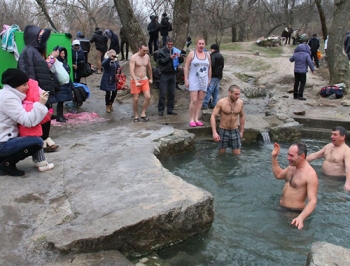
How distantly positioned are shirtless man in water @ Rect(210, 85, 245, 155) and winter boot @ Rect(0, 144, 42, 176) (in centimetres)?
315

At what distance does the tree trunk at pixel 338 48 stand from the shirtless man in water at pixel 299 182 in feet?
25.8

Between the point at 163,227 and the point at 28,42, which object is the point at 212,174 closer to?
the point at 163,227

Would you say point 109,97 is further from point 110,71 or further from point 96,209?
point 96,209

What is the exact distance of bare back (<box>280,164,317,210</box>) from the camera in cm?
436

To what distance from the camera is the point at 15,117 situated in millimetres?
4039

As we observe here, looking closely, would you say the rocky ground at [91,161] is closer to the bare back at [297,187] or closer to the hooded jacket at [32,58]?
the hooded jacket at [32,58]

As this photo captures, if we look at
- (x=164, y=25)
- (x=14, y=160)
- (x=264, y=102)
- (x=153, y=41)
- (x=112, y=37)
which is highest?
(x=164, y=25)

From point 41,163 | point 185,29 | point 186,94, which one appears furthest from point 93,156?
point 185,29

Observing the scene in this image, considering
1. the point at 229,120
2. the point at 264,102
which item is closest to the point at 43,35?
the point at 229,120

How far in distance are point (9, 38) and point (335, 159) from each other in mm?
6842

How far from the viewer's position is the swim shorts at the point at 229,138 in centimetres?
662

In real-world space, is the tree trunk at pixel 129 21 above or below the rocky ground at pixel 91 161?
above

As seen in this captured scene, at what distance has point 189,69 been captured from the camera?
7.68 m

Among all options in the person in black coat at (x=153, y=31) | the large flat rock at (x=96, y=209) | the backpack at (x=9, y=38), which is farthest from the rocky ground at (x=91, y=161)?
the person in black coat at (x=153, y=31)
